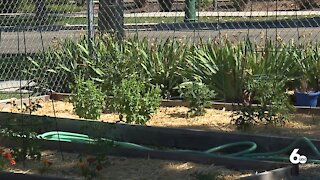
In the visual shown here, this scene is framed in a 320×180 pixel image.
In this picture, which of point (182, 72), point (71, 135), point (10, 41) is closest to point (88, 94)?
point (71, 135)

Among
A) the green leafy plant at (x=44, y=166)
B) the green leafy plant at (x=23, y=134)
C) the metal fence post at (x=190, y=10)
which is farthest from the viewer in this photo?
the metal fence post at (x=190, y=10)

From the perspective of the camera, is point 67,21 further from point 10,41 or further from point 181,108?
point 181,108

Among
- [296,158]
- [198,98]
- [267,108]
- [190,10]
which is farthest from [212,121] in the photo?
[190,10]

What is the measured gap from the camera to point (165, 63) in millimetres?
10055

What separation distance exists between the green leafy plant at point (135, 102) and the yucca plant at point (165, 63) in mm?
1417

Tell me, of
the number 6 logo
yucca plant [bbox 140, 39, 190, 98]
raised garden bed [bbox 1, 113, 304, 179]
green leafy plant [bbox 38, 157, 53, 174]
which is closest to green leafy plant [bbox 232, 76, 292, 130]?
raised garden bed [bbox 1, 113, 304, 179]

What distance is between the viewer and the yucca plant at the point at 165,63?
9.87 metres

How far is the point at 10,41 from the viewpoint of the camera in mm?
19375

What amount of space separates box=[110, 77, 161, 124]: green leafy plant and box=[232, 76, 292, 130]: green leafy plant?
3.01 ft

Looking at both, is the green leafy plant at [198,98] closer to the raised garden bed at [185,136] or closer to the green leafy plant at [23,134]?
the raised garden bed at [185,136]

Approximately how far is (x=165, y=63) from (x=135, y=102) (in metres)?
2.16

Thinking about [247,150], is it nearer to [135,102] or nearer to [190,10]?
[135,102]

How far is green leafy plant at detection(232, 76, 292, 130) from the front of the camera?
775 cm

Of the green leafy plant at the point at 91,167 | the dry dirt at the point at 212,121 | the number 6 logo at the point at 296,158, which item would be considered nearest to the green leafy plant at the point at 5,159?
the green leafy plant at the point at 91,167
